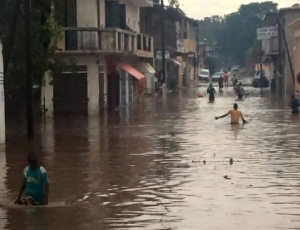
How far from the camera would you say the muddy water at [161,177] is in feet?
35.5

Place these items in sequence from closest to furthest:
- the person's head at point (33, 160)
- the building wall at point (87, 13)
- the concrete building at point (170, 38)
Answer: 1. the person's head at point (33, 160)
2. the building wall at point (87, 13)
3. the concrete building at point (170, 38)

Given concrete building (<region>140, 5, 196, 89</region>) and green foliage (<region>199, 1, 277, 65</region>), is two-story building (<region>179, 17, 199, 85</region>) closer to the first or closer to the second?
concrete building (<region>140, 5, 196, 89</region>)

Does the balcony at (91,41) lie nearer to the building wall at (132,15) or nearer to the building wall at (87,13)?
the building wall at (87,13)

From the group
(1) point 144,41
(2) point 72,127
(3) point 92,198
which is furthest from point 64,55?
(3) point 92,198

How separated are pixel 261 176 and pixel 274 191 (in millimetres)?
1746

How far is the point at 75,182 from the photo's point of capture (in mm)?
14516

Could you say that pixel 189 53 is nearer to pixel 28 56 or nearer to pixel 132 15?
pixel 132 15

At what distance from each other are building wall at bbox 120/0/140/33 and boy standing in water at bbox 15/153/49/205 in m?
30.6

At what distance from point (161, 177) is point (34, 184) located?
397 centimetres

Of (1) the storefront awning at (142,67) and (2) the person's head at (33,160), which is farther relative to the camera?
(1) the storefront awning at (142,67)

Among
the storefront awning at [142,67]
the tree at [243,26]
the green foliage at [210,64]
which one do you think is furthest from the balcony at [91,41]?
the tree at [243,26]

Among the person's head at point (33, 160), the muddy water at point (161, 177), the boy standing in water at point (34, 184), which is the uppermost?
the person's head at point (33, 160)

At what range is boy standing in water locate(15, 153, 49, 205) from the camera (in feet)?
37.5

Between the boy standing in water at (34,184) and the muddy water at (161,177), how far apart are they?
0.20m
